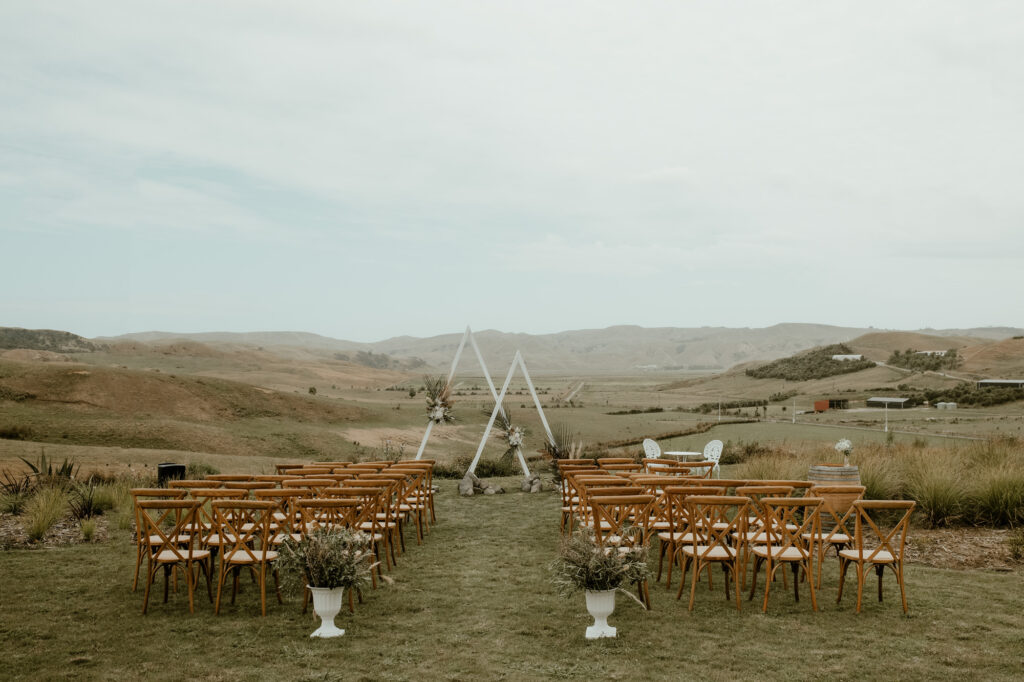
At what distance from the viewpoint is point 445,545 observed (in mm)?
11133

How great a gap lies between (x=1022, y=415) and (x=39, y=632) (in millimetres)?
44536

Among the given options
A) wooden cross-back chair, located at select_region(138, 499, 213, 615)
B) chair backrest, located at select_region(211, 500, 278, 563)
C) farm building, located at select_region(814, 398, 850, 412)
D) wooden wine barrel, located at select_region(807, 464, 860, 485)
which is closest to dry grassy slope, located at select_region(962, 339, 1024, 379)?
farm building, located at select_region(814, 398, 850, 412)

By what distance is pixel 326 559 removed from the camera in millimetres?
7031

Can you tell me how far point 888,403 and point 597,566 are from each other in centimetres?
5274

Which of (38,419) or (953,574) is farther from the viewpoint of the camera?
(38,419)

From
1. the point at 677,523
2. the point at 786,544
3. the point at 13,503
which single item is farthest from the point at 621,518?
the point at 13,503

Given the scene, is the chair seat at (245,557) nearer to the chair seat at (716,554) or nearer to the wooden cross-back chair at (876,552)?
the chair seat at (716,554)

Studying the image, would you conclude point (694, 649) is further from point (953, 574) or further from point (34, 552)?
point (34, 552)

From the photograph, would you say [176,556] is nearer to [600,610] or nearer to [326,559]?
[326,559]

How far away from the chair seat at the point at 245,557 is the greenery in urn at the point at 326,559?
36cm

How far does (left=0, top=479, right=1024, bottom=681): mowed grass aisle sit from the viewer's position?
6.04 meters

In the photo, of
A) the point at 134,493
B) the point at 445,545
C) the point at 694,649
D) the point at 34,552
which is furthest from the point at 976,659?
the point at 34,552

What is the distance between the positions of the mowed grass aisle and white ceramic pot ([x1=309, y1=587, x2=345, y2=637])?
15 centimetres

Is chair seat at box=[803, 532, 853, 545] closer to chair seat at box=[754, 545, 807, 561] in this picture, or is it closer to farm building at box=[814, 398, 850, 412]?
chair seat at box=[754, 545, 807, 561]
